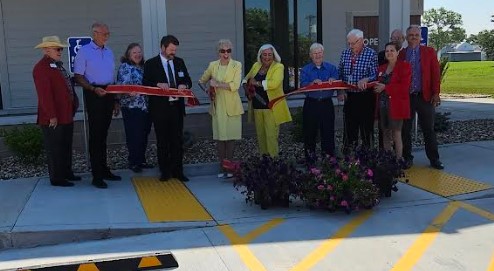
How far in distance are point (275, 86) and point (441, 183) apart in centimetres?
246

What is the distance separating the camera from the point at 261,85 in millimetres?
7449

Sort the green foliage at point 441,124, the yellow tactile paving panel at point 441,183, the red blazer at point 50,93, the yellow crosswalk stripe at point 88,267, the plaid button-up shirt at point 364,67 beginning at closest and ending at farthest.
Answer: the yellow crosswalk stripe at point 88,267, the yellow tactile paving panel at point 441,183, the red blazer at point 50,93, the plaid button-up shirt at point 364,67, the green foliage at point 441,124

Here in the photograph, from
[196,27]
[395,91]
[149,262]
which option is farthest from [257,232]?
[196,27]

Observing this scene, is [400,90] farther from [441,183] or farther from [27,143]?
[27,143]

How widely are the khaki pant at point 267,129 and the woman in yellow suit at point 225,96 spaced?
294 mm

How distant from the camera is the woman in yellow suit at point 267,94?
291 inches

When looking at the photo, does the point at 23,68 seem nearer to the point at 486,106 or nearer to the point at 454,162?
the point at 454,162

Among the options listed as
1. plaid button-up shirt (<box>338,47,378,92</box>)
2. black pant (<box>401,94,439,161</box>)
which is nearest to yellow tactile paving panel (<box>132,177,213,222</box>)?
plaid button-up shirt (<box>338,47,378,92</box>)

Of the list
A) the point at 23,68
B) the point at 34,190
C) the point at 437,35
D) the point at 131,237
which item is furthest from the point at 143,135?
the point at 437,35

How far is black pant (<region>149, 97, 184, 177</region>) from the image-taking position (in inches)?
290

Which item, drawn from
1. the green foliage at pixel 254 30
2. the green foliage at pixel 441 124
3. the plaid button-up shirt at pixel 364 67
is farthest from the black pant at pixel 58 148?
the green foliage at pixel 254 30

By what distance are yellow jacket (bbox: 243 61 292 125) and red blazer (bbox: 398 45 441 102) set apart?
1746mm

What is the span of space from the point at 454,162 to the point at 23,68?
360 inches

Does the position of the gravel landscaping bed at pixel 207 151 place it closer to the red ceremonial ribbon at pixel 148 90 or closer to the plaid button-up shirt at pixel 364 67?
the plaid button-up shirt at pixel 364 67
